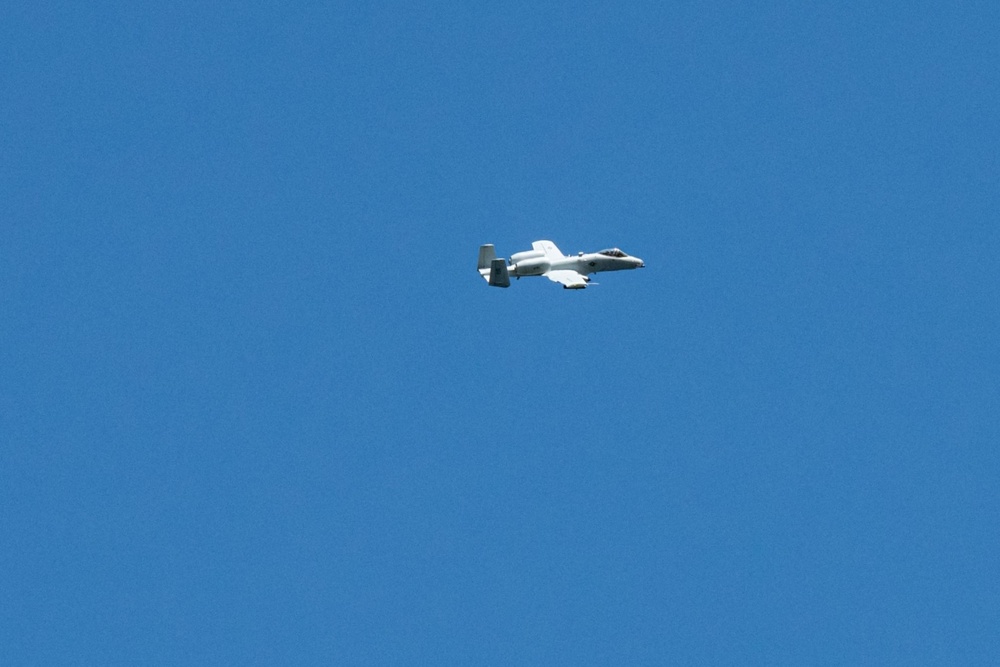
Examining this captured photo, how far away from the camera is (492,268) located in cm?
15800

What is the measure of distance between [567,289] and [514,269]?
7959 millimetres

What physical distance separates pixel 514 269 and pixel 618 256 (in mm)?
11930

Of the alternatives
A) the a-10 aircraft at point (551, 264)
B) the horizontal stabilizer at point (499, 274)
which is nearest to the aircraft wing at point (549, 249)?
the a-10 aircraft at point (551, 264)

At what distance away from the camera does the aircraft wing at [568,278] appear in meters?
156

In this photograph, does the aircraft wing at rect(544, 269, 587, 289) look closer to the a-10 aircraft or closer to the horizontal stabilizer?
the a-10 aircraft

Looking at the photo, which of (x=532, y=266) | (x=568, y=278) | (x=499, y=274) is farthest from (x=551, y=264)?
(x=499, y=274)

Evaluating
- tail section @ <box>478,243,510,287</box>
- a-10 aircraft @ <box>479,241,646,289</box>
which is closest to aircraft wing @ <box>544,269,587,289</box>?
a-10 aircraft @ <box>479,241,646,289</box>

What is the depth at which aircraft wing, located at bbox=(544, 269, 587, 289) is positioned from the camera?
15638 centimetres

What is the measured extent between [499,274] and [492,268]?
877 millimetres

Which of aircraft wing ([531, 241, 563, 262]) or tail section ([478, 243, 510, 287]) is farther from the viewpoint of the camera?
aircraft wing ([531, 241, 563, 262])

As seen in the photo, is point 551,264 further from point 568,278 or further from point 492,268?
point 492,268

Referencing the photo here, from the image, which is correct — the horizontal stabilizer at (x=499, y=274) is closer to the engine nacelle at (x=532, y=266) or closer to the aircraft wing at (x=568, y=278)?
the engine nacelle at (x=532, y=266)

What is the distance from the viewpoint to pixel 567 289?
513ft

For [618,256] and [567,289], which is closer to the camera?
[567,289]
